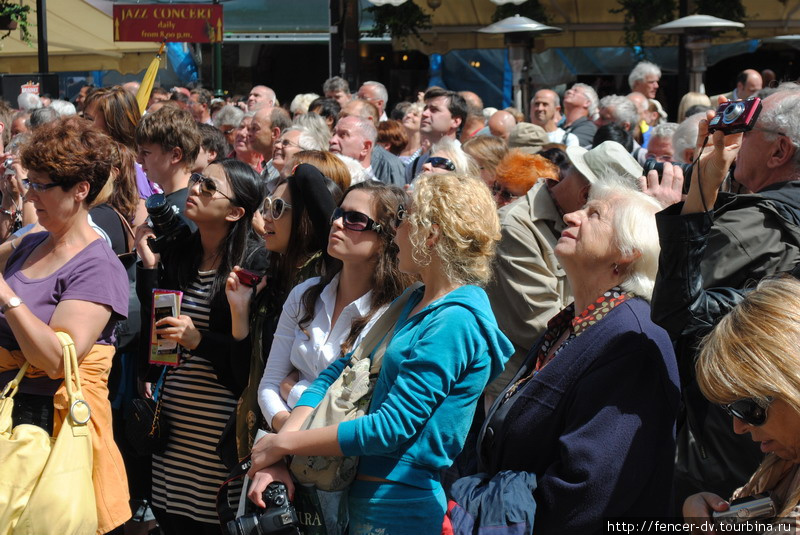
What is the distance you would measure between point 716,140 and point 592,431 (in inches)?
34.0

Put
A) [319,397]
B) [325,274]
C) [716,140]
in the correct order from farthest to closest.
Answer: [325,274]
[319,397]
[716,140]

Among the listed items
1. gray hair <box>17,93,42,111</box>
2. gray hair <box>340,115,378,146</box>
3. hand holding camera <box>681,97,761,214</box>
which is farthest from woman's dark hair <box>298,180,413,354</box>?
gray hair <box>17,93,42,111</box>

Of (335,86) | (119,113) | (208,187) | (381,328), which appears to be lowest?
(381,328)

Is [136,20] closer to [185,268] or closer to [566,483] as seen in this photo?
[185,268]

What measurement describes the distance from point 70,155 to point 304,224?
0.94m

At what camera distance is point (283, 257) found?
3711 mm

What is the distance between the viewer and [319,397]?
2850 mm

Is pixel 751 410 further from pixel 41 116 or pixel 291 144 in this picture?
pixel 41 116

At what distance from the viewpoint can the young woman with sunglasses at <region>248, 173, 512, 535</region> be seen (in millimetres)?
2500

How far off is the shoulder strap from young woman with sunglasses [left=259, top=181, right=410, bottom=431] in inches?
8.3

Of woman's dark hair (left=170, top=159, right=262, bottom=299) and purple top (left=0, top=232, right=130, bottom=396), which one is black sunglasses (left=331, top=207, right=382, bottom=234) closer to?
woman's dark hair (left=170, top=159, right=262, bottom=299)

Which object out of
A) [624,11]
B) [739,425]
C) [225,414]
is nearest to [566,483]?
[739,425]

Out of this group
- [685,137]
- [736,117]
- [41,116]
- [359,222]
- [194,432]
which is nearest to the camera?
[736,117]

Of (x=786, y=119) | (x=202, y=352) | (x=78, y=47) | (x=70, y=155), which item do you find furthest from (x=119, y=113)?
(x=78, y=47)
